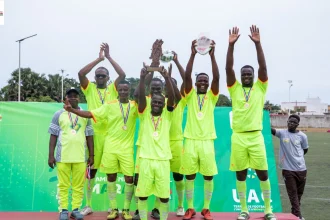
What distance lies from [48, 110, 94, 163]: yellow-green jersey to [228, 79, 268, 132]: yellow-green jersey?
7.01 ft

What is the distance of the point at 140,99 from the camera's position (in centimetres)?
511

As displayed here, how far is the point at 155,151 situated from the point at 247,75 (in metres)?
1.72

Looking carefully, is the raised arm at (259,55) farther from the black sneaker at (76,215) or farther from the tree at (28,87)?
the tree at (28,87)

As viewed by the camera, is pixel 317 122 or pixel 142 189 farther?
pixel 317 122

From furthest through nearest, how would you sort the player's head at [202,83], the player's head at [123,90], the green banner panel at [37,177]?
1. the green banner panel at [37,177]
2. the player's head at [202,83]
3. the player's head at [123,90]

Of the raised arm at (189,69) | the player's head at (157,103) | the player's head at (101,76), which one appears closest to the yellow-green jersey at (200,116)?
the raised arm at (189,69)

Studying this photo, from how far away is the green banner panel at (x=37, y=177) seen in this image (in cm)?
712

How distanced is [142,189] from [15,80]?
137 ft

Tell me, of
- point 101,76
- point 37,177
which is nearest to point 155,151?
point 101,76

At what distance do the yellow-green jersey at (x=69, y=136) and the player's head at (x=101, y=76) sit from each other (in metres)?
0.68

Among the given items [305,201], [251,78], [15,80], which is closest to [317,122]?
[15,80]

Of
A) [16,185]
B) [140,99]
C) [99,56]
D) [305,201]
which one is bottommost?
[305,201]

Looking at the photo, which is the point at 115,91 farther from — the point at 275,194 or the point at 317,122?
the point at 317,122

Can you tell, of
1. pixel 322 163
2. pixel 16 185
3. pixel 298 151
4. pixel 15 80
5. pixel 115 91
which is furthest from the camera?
pixel 15 80
